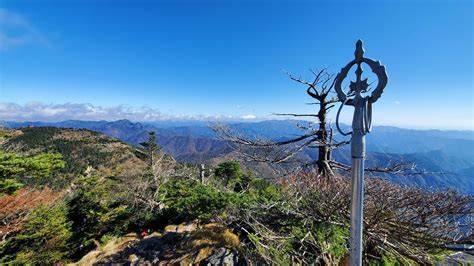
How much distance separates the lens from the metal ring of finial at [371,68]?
6.30ft

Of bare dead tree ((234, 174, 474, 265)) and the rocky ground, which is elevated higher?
bare dead tree ((234, 174, 474, 265))

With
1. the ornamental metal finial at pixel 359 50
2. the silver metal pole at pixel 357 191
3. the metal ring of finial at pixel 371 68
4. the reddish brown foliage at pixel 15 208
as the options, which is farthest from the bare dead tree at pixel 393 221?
the reddish brown foliage at pixel 15 208

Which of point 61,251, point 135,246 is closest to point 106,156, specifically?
point 61,251

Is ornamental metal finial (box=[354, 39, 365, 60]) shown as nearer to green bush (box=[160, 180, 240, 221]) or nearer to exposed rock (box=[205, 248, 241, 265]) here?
exposed rock (box=[205, 248, 241, 265])

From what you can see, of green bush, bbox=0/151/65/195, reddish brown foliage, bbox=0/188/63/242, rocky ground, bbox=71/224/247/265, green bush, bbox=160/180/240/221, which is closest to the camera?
rocky ground, bbox=71/224/247/265

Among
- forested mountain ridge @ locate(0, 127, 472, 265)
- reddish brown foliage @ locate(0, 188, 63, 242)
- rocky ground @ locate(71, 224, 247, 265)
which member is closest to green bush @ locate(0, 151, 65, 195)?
forested mountain ridge @ locate(0, 127, 472, 265)

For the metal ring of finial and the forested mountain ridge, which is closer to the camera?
the metal ring of finial

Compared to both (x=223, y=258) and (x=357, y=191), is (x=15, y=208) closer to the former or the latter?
(x=223, y=258)

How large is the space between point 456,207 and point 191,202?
5624 mm

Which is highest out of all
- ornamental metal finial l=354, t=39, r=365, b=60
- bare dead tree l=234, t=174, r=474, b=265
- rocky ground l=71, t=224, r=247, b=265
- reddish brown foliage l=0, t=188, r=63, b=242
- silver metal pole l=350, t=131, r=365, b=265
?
ornamental metal finial l=354, t=39, r=365, b=60

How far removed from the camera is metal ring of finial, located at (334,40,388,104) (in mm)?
1921

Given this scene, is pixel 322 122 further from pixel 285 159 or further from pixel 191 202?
pixel 191 202

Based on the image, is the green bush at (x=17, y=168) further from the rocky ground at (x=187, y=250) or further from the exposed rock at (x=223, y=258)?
the exposed rock at (x=223, y=258)

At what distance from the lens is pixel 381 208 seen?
3.78m
